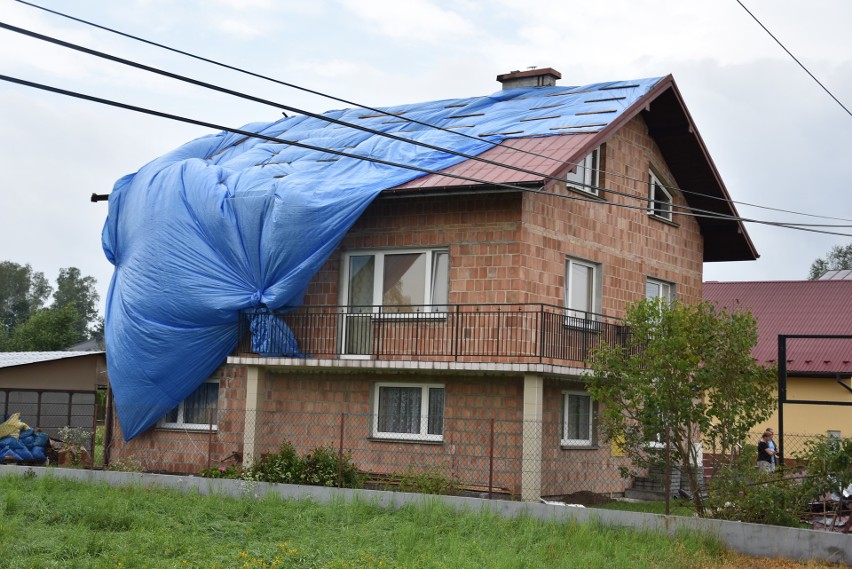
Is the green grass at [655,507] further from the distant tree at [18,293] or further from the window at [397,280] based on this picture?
the distant tree at [18,293]

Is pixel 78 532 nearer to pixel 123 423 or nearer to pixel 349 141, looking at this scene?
pixel 123 423

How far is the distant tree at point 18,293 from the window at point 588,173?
73537mm

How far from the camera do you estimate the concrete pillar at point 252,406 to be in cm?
2145

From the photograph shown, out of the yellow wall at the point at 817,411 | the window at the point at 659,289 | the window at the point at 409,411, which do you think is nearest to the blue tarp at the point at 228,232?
the window at the point at 409,411

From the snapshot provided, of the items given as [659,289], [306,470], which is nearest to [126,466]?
[306,470]

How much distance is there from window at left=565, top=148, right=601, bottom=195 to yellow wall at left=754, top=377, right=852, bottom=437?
50.6ft

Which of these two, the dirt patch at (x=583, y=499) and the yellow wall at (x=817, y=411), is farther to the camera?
the yellow wall at (x=817, y=411)

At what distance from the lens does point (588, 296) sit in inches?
889

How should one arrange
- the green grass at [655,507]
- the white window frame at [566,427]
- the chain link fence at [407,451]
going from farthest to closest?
the white window frame at [566,427], the chain link fence at [407,451], the green grass at [655,507]

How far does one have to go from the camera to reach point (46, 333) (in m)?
57.3

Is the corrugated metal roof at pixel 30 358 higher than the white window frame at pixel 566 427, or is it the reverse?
the corrugated metal roof at pixel 30 358

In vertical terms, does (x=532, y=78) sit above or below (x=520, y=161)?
above

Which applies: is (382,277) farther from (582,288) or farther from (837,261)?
(837,261)

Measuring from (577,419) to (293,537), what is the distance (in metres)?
8.81
